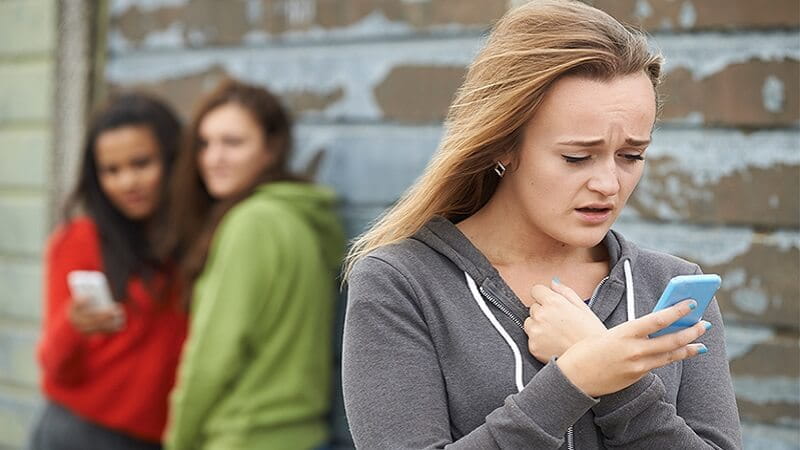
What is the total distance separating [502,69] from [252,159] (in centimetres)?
229

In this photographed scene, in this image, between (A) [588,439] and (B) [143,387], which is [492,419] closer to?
(A) [588,439]

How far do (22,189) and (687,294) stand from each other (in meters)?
4.35

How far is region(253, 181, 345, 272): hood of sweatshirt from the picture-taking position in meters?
3.94

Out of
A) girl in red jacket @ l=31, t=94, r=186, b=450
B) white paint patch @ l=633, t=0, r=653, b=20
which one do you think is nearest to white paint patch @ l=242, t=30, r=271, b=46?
girl in red jacket @ l=31, t=94, r=186, b=450

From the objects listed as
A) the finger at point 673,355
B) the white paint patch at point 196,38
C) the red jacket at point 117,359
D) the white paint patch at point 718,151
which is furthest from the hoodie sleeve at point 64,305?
the finger at point 673,355

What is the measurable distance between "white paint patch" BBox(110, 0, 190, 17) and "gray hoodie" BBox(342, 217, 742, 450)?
3207mm

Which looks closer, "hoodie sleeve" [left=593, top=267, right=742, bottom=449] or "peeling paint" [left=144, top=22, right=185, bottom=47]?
"hoodie sleeve" [left=593, top=267, right=742, bottom=449]

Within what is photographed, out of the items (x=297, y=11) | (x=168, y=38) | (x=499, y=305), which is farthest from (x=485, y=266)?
(x=168, y=38)

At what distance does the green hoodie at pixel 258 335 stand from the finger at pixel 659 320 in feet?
7.07

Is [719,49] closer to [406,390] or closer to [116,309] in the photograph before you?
[406,390]

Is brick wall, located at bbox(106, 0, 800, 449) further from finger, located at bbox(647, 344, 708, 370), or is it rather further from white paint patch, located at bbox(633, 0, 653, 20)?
finger, located at bbox(647, 344, 708, 370)

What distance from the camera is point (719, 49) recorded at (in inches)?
126

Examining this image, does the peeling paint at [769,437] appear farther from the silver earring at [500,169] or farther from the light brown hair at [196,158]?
the light brown hair at [196,158]

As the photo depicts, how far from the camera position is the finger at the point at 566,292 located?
1856 millimetres
